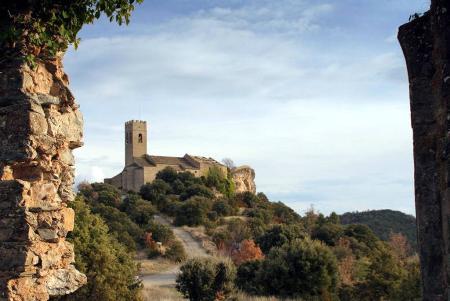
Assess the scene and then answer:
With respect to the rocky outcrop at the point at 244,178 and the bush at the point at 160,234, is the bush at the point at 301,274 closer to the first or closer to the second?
the bush at the point at 160,234

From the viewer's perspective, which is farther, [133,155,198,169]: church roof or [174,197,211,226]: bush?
[133,155,198,169]: church roof

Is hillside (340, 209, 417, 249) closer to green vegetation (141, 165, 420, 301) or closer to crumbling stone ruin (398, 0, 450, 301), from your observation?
green vegetation (141, 165, 420, 301)

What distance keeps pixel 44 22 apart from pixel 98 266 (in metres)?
11.9

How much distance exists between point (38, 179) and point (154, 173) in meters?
64.5

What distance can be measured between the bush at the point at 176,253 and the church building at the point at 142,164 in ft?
98.9

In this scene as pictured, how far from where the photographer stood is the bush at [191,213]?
49.0 m

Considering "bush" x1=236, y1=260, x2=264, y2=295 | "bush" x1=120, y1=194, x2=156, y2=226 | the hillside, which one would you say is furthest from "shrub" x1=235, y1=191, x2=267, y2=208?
"bush" x1=236, y1=260, x2=264, y2=295

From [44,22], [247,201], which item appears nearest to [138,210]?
[247,201]

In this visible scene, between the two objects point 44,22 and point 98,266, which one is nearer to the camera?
point 44,22

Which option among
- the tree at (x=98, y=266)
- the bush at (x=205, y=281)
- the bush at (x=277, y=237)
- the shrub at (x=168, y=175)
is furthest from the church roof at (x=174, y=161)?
the tree at (x=98, y=266)

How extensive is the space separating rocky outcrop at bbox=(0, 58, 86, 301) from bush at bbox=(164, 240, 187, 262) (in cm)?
3163

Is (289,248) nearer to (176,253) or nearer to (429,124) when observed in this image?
(176,253)

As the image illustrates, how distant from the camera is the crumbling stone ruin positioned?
5.67 m

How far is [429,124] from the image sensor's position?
6352 millimetres
